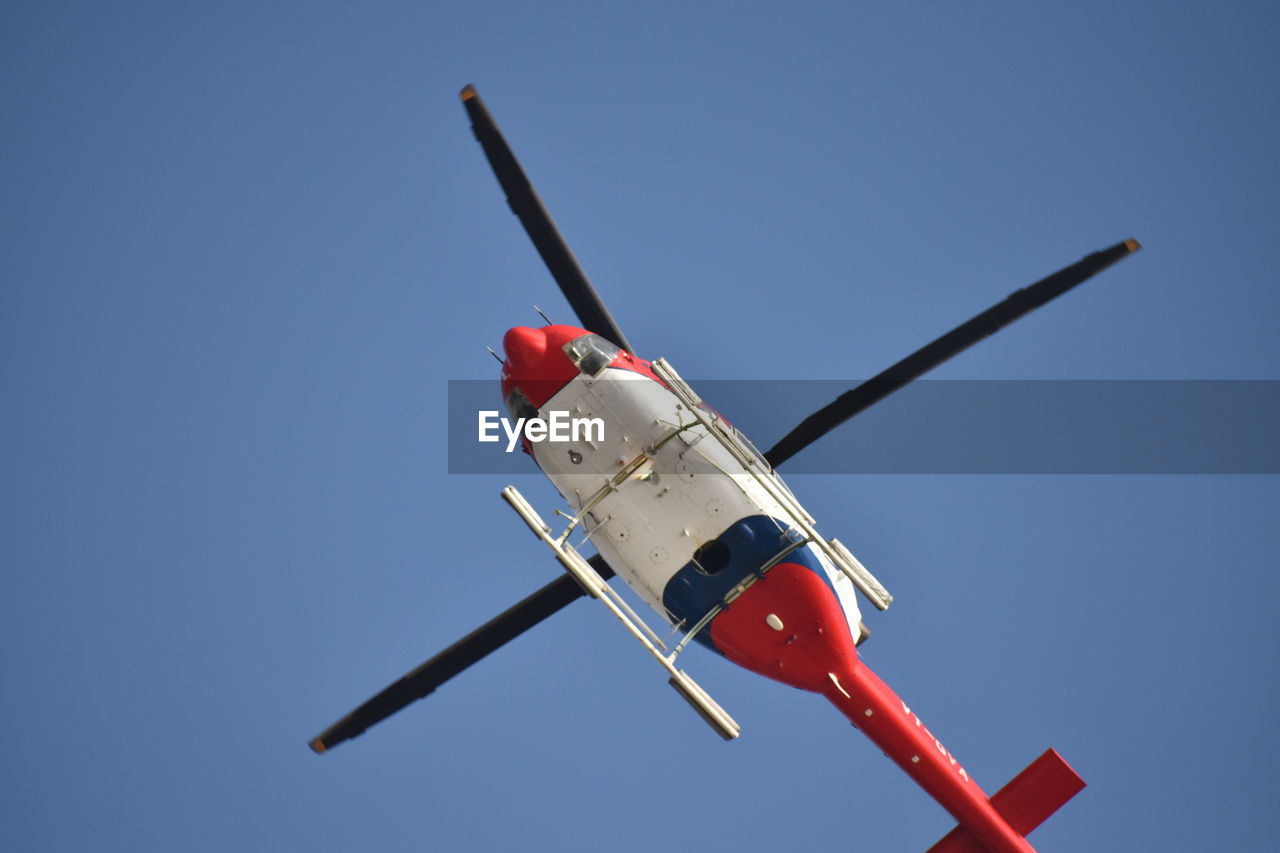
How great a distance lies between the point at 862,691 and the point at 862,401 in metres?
3.74

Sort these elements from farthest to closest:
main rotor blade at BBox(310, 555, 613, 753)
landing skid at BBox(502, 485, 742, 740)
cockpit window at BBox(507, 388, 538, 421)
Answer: main rotor blade at BBox(310, 555, 613, 753) → cockpit window at BBox(507, 388, 538, 421) → landing skid at BBox(502, 485, 742, 740)

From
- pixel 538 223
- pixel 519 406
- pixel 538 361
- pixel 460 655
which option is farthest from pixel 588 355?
pixel 460 655

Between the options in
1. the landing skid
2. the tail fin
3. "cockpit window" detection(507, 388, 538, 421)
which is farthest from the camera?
the tail fin

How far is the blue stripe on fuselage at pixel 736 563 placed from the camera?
15.2 meters

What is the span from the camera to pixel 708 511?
15.3m

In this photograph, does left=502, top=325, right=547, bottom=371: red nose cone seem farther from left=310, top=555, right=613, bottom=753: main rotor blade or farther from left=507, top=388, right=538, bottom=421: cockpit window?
left=310, top=555, right=613, bottom=753: main rotor blade

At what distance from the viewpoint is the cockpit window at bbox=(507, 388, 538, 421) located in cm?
1609

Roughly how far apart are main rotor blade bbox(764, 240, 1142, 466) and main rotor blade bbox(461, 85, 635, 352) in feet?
9.42

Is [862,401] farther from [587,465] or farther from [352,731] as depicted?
[352,731]

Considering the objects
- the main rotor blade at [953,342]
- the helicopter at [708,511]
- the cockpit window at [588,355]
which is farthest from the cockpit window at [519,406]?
the main rotor blade at [953,342]

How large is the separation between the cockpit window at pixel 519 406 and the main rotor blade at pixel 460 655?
2.34m

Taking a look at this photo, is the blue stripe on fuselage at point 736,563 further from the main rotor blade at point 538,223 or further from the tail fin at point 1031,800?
the tail fin at point 1031,800

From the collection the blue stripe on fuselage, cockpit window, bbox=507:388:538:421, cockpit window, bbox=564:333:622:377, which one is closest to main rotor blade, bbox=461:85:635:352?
cockpit window, bbox=564:333:622:377

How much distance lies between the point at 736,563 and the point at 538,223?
209 inches
